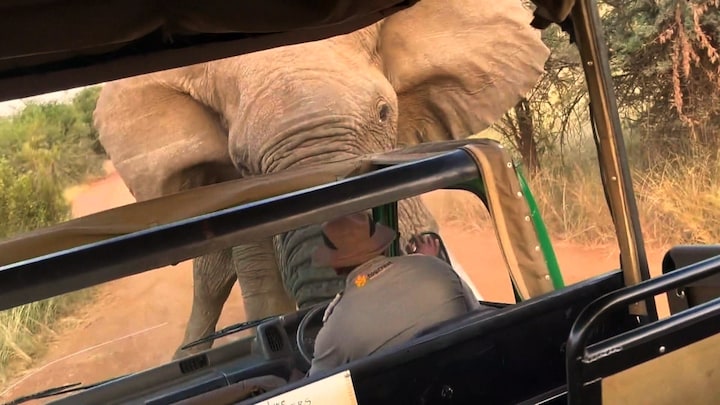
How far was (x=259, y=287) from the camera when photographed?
3.68m

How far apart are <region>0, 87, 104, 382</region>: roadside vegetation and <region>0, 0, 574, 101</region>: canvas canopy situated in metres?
4.34

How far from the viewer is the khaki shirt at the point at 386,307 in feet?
4.82

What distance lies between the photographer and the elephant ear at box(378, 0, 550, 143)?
354 cm

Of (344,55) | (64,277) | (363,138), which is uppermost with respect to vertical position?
(344,55)

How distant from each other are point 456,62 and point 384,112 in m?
0.67

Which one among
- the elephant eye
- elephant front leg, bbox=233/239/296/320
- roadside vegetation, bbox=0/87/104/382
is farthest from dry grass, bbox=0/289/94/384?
the elephant eye

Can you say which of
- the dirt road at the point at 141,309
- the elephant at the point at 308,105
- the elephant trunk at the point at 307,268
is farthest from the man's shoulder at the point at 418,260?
the dirt road at the point at 141,309

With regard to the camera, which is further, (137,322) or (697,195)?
Result: (137,322)

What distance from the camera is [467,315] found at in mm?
1451

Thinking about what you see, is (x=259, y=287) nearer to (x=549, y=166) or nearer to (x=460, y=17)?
(x=460, y=17)

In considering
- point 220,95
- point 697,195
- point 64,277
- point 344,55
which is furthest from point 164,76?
point 697,195

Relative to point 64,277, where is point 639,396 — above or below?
below

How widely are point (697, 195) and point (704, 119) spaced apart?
0.42m

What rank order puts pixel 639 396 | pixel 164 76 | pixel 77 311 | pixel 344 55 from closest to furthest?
pixel 639 396 → pixel 344 55 → pixel 164 76 → pixel 77 311
